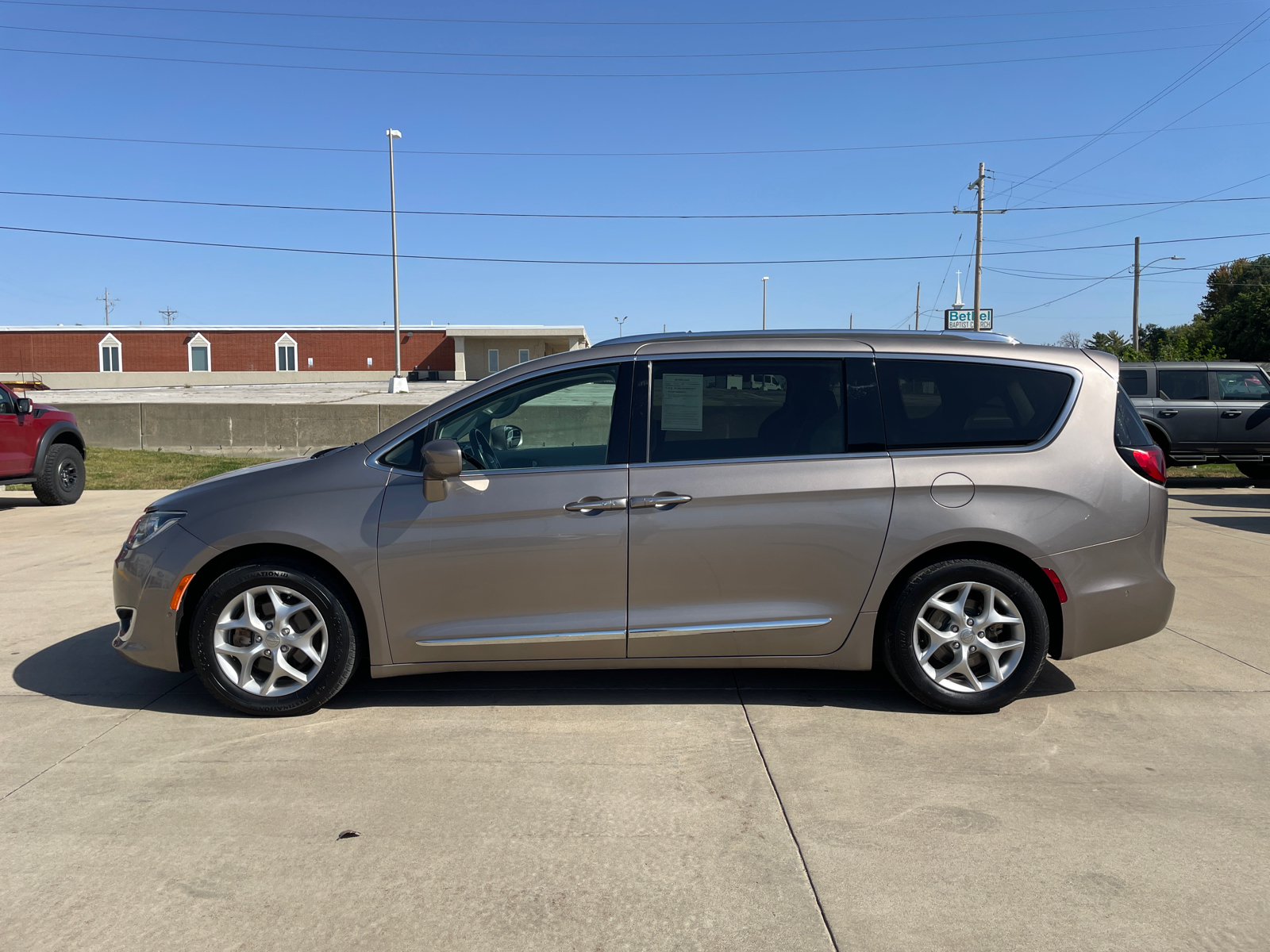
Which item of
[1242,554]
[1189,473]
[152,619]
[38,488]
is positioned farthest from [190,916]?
[1189,473]

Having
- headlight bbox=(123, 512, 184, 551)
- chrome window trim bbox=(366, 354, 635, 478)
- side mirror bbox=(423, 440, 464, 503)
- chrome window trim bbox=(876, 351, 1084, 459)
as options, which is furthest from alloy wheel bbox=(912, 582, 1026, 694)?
headlight bbox=(123, 512, 184, 551)

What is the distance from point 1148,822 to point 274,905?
2.99 meters

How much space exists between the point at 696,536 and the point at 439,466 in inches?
48.0

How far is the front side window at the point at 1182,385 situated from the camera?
14805 mm

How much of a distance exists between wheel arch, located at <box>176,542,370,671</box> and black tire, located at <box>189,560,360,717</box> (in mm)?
23

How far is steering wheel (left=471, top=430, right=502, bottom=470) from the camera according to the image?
4.54 m

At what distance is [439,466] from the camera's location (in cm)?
432

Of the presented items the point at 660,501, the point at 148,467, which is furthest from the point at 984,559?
the point at 148,467

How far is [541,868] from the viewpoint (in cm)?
313

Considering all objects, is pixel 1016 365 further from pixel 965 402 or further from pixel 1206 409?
pixel 1206 409

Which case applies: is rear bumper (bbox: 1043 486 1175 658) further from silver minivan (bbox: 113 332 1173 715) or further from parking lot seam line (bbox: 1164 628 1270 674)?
parking lot seam line (bbox: 1164 628 1270 674)

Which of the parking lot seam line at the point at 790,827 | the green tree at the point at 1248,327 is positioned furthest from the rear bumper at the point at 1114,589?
the green tree at the point at 1248,327

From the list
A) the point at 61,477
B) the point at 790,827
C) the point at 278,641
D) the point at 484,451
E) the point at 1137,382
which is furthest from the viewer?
the point at 1137,382

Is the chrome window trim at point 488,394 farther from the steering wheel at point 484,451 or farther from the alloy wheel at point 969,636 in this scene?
the alloy wheel at point 969,636
